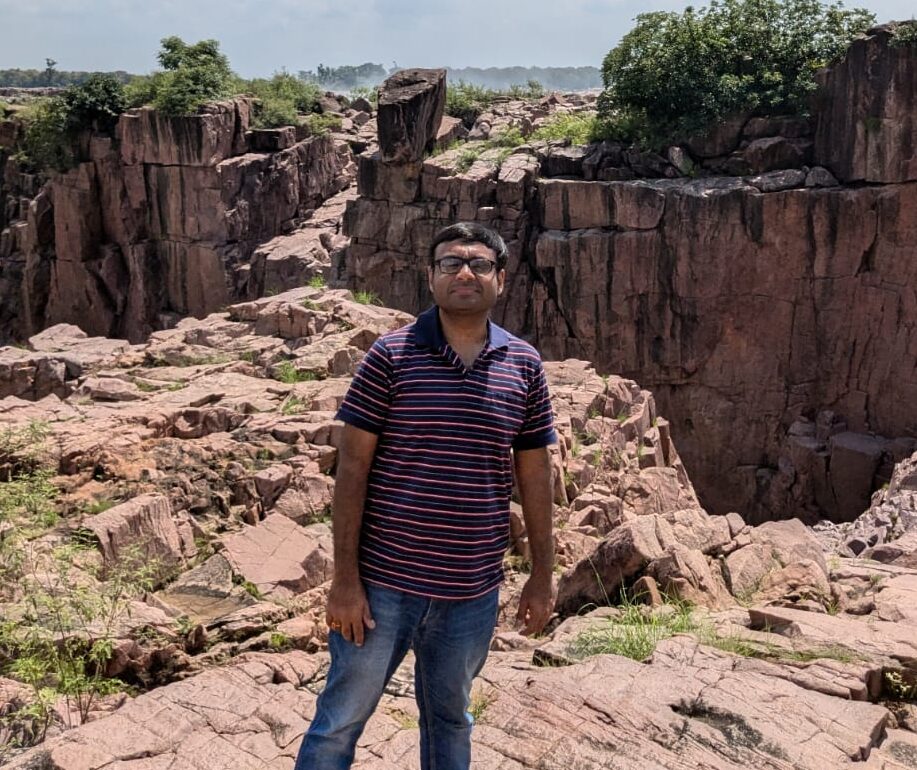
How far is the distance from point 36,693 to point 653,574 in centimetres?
395

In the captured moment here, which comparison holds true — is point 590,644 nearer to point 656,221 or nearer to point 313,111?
point 656,221

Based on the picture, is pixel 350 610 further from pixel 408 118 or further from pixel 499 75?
pixel 499 75

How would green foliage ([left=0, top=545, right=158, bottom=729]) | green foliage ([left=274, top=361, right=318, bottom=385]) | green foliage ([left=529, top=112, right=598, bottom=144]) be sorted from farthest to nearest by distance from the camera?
green foliage ([left=529, top=112, right=598, bottom=144]) < green foliage ([left=274, top=361, right=318, bottom=385]) < green foliage ([left=0, top=545, right=158, bottom=729])

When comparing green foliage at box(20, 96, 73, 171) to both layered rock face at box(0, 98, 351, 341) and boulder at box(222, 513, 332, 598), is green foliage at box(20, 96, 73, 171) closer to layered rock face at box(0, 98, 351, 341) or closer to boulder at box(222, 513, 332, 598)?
layered rock face at box(0, 98, 351, 341)

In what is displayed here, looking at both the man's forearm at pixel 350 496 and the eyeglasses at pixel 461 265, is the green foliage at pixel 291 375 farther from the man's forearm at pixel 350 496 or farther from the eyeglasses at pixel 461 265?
the man's forearm at pixel 350 496

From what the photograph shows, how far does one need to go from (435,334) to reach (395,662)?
1172 mm

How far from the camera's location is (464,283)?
3.42m

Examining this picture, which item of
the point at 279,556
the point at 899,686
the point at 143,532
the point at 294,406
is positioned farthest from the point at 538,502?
the point at 294,406

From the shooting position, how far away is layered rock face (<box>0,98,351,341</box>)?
81.7 ft

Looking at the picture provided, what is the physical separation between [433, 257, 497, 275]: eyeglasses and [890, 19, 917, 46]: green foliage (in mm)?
16304

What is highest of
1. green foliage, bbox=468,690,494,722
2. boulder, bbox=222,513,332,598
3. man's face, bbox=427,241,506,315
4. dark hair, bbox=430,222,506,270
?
dark hair, bbox=430,222,506,270

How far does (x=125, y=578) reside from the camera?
629cm

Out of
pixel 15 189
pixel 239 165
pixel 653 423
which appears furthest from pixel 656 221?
pixel 15 189

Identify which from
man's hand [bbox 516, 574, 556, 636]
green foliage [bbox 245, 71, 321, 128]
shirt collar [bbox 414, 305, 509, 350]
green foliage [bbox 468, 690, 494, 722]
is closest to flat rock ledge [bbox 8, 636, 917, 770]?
green foliage [bbox 468, 690, 494, 722]
